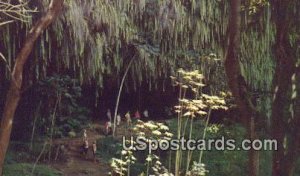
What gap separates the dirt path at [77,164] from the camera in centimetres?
545

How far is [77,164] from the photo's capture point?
5695mm

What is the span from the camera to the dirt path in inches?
214

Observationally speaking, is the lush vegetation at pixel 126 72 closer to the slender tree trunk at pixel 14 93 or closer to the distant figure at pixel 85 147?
the distant figure at pixel 85 147

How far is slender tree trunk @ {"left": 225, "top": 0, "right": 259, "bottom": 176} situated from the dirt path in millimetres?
3455

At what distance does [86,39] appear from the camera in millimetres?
5246

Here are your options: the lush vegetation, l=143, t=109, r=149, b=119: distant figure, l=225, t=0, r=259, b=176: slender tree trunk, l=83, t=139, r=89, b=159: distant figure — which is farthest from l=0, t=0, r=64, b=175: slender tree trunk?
l=143, t=109, r=149, b=119: distant figure

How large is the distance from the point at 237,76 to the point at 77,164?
3844 mm

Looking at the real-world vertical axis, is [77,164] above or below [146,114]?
below

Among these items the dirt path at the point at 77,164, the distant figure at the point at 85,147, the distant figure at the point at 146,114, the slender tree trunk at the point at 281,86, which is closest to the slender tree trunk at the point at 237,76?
the slender tree trunk at the point at 281,86

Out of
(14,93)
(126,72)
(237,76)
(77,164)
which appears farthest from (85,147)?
(237,76)

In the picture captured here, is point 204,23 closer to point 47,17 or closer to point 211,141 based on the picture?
point 211,141

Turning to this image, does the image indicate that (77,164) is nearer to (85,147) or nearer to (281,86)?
(85,147)

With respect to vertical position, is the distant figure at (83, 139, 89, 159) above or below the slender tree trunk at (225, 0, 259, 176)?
below

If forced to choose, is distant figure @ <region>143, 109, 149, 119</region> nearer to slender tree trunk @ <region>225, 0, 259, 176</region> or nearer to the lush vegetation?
the lush vegetation
